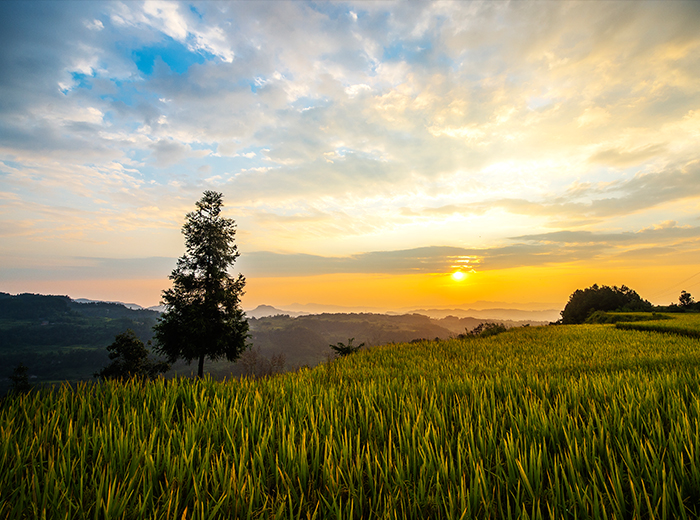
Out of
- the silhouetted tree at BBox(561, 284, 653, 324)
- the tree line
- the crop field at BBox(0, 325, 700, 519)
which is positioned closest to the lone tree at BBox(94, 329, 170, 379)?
the tree line

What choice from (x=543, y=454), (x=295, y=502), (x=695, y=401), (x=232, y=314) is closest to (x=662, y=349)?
(x=695, y=401)

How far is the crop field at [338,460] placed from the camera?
84.6 inches

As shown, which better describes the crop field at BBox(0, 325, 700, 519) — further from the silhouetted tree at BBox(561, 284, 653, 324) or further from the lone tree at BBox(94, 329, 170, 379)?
the silhouetted tree at BBox(561, 284, 653, 324)

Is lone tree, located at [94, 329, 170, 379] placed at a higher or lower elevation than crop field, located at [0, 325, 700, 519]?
lower

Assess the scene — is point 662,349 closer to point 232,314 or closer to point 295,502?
point 295,502

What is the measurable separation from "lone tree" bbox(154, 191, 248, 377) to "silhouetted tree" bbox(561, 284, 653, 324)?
62869 mm

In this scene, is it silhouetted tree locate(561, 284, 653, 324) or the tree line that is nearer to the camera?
the tree line

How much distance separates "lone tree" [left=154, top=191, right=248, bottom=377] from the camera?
25.5 m

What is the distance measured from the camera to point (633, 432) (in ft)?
10.1

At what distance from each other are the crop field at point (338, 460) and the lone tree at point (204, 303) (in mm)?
23018

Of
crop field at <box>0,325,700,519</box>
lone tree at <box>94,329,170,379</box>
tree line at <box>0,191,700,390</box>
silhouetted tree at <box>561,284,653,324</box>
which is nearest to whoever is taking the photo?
crop field at <box>0,325,700,519</box>

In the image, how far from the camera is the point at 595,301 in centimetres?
6028

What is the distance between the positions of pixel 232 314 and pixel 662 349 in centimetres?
2866

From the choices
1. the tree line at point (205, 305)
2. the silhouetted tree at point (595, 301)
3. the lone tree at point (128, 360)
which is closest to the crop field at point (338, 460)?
the tree line at point (205, 305)
